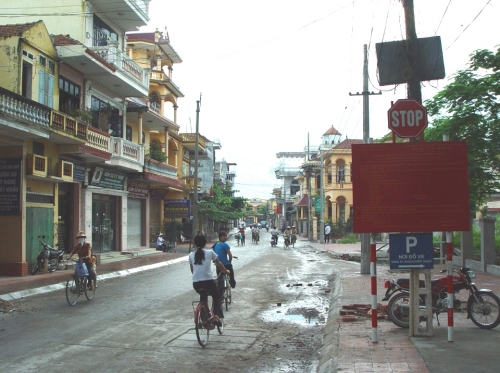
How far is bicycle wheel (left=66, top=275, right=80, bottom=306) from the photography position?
1148 centimetres

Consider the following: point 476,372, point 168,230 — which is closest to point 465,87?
point 476,372

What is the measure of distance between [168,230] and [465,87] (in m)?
28.0

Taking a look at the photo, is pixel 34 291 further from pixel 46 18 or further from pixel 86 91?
pixel 46 18

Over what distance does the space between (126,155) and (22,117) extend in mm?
9460

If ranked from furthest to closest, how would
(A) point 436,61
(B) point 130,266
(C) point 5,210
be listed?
(B) point 130,266
(C) point 5,210
(A) point 436,61

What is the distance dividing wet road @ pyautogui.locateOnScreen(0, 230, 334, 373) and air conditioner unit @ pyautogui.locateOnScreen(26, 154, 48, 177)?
17.2 ft

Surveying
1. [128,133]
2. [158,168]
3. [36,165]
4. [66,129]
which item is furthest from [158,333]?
[158,168]

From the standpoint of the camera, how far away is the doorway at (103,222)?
24.1 meters

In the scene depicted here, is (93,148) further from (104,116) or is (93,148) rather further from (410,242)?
(410,242)

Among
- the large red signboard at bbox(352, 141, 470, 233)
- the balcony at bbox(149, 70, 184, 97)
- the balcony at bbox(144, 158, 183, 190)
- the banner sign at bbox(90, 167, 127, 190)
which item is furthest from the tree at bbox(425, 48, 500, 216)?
the balcony at bbox(149, 70, 184, 97)

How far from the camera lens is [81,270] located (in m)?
11.9

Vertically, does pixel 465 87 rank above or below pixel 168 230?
above

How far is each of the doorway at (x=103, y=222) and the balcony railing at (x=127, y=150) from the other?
2.32 meters

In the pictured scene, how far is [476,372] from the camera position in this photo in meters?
5.61
